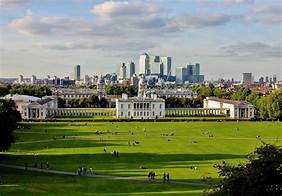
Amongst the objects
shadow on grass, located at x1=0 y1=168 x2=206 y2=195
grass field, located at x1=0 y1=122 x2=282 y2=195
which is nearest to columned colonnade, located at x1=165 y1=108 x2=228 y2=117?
grass field, located at x1=0 y1=122 x2=282 y2=195

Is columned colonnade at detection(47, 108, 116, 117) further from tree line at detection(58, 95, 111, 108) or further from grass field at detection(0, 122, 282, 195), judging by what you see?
grass field at detection(0, 122, 282, 195)

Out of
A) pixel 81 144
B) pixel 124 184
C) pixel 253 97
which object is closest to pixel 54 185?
pixel 124 184

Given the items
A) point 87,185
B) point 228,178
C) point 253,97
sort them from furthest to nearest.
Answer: point 253,97
point 87,185
point 228,178

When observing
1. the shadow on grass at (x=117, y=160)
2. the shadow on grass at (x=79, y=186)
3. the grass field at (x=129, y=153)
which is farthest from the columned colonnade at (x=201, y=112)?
the shadow on grass at (x=79, y=186)

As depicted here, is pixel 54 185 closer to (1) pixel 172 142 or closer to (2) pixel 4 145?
(2) pixel 4 145

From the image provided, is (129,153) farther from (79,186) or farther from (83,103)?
(83,103)

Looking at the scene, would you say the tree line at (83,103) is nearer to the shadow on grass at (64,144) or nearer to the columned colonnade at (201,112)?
the columned colonnade at (201,112)

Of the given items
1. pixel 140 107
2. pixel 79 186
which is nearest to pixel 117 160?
pixel 79 186
